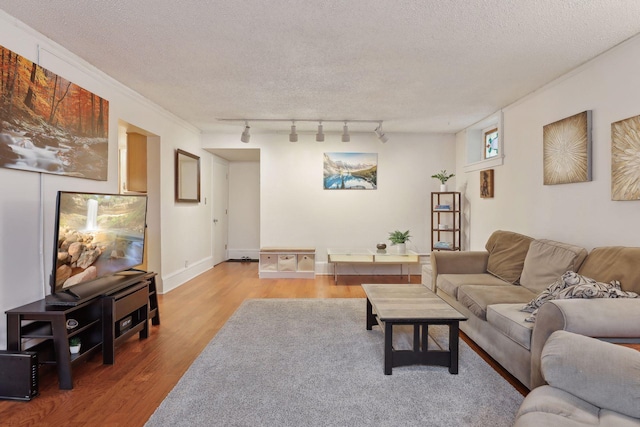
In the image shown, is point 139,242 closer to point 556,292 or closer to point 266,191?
point 266,191

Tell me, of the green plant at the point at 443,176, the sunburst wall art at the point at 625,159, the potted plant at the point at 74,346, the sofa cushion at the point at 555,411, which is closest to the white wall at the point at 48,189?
the potted plant at the point at 74,346

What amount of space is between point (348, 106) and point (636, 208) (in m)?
2.96

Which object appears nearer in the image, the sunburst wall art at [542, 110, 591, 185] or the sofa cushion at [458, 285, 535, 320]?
the sofa cushion at [458, 285, 535, 320]

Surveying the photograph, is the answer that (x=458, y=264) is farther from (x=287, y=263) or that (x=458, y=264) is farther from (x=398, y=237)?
(x=287, y=263)

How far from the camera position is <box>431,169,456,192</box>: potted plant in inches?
220

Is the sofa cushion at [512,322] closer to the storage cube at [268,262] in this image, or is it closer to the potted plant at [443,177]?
the potted plant at [443,177]

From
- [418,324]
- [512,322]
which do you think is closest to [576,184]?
[512,322]

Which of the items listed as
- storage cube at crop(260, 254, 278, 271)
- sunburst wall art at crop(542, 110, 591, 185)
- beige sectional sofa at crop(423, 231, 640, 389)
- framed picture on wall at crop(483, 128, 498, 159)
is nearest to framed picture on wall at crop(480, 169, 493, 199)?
framed picture on wall at crop(483, 128, 498, 159)

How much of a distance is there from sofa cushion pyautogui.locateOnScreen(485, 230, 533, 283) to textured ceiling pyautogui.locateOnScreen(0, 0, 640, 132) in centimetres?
160

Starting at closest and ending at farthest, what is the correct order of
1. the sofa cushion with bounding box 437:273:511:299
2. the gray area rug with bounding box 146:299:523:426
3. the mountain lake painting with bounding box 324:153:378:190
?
the gray area rug with bounding box 146:299:523:426
the sofa cushion with bounding box 437:273:511:299
the mountain lake painting with bounding box 324:153:378:190

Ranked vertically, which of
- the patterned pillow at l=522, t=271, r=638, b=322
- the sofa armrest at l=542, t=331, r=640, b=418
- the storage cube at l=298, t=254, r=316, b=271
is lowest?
the storage cube at l=298, t=254, r=316, b=271

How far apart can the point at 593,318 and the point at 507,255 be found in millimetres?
1938

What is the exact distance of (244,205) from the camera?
24.8 feet

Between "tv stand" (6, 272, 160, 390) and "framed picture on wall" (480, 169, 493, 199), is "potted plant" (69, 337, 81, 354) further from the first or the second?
"framed picture on wall" (480, 169, 493, 199)
